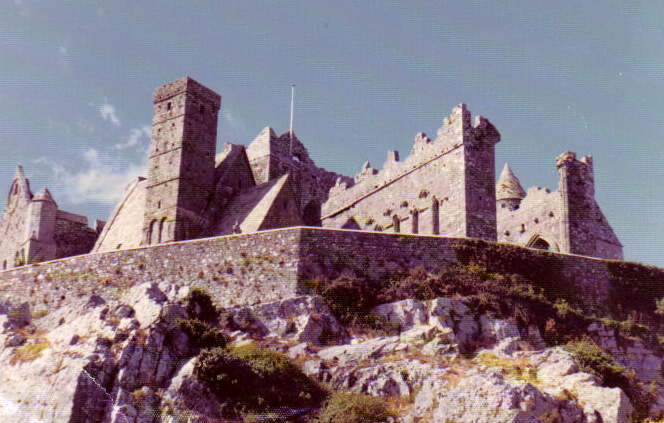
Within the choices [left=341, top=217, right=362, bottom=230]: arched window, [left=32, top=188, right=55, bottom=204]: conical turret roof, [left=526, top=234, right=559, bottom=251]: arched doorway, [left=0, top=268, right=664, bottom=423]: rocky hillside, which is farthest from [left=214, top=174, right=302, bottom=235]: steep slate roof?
[left=526, top=234, right=559, bottom=251]: arched doorway

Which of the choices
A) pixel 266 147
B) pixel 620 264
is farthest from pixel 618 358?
pixel 266 147

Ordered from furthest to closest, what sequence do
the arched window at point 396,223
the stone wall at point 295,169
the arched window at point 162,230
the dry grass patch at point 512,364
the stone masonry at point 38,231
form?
the stone wall at point 295,169
the stone masonry at point 38,231
the arched window at point 396,223
the arched window at point 162,230
the dry grass patch at point 512,364

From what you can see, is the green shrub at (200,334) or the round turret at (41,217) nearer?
the green shrub at (200,334)

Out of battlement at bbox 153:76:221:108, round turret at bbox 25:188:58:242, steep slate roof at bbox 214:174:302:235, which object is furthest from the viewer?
round turret at bbox 25:188:58:242

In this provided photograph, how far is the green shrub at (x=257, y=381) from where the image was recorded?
2488 centimetres

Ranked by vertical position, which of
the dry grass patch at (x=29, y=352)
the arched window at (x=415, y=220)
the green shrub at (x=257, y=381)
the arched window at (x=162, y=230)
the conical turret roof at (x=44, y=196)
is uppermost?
the conical turret roof at (x=44, y=196)

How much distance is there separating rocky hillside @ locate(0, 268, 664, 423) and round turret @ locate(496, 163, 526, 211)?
58.0 feet

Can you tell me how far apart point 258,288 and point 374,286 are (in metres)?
4.23

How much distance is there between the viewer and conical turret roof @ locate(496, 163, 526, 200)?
160 ft

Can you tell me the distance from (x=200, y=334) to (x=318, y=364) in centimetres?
392

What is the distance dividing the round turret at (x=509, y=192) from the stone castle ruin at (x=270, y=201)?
1512 millimetres

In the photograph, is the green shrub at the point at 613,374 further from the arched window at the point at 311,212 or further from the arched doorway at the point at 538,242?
the arched window at the point at 311,212

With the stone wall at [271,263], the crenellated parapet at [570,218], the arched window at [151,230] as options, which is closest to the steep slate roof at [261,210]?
the arched window at [151,230]

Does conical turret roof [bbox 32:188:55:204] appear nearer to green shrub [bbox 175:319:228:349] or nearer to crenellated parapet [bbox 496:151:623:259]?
green shrub [bbox 175:319:228:349]
